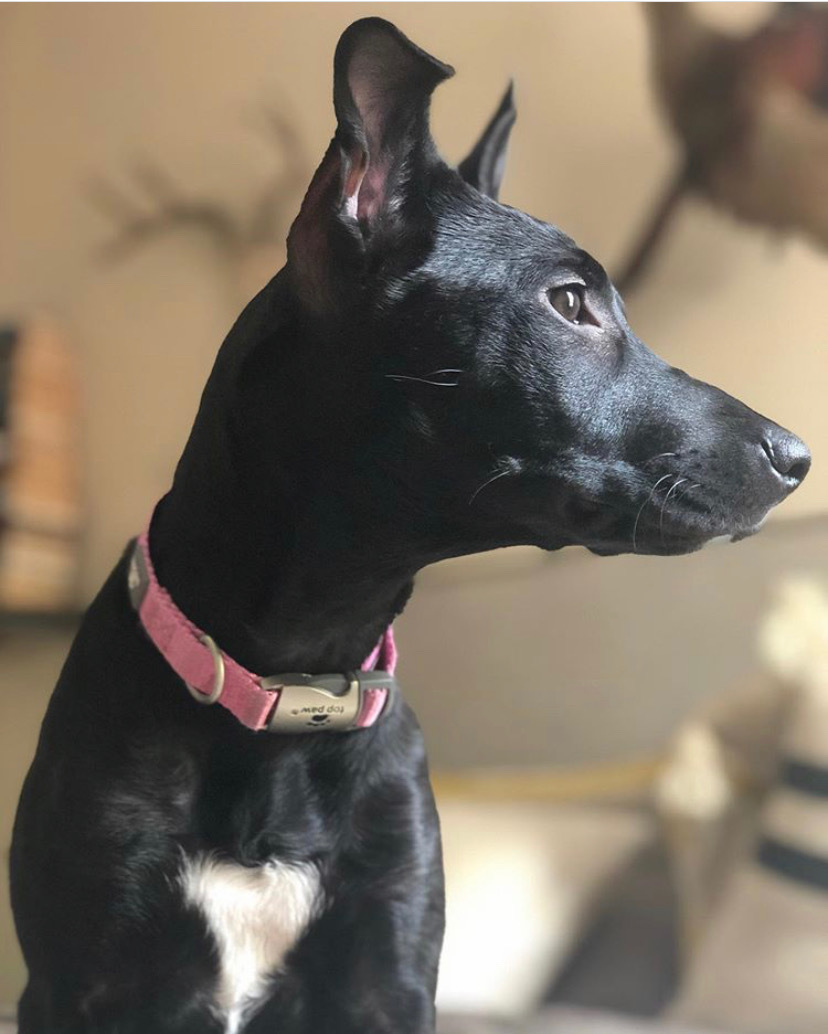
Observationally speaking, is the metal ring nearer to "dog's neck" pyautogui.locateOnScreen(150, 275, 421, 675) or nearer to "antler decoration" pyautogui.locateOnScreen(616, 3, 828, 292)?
"dog's neck" pyautogui.locateOnScreen(150, 275, 421, 675)

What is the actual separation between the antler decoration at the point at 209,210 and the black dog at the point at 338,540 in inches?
25.0

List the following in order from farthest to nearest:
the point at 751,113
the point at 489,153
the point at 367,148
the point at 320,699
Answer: the point at 751,113 → the point at 489,153 → the point at 320,699 → the point at 367,148

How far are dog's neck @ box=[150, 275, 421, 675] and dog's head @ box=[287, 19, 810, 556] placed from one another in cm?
4

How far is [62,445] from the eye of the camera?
1356 millimetres

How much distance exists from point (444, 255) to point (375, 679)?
0.30 metres

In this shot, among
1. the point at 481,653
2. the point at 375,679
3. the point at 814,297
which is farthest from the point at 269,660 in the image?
the point at 814,297

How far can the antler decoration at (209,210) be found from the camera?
134cm

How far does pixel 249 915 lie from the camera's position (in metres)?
0.77

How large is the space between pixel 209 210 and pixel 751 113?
27.5 inches

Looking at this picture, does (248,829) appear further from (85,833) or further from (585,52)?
(585,52)

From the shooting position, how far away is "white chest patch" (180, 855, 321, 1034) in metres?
0.75

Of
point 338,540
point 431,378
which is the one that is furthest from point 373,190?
point 338,540

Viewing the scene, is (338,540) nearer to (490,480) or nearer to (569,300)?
(490,480)

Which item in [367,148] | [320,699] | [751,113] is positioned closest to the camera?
[367,148]
